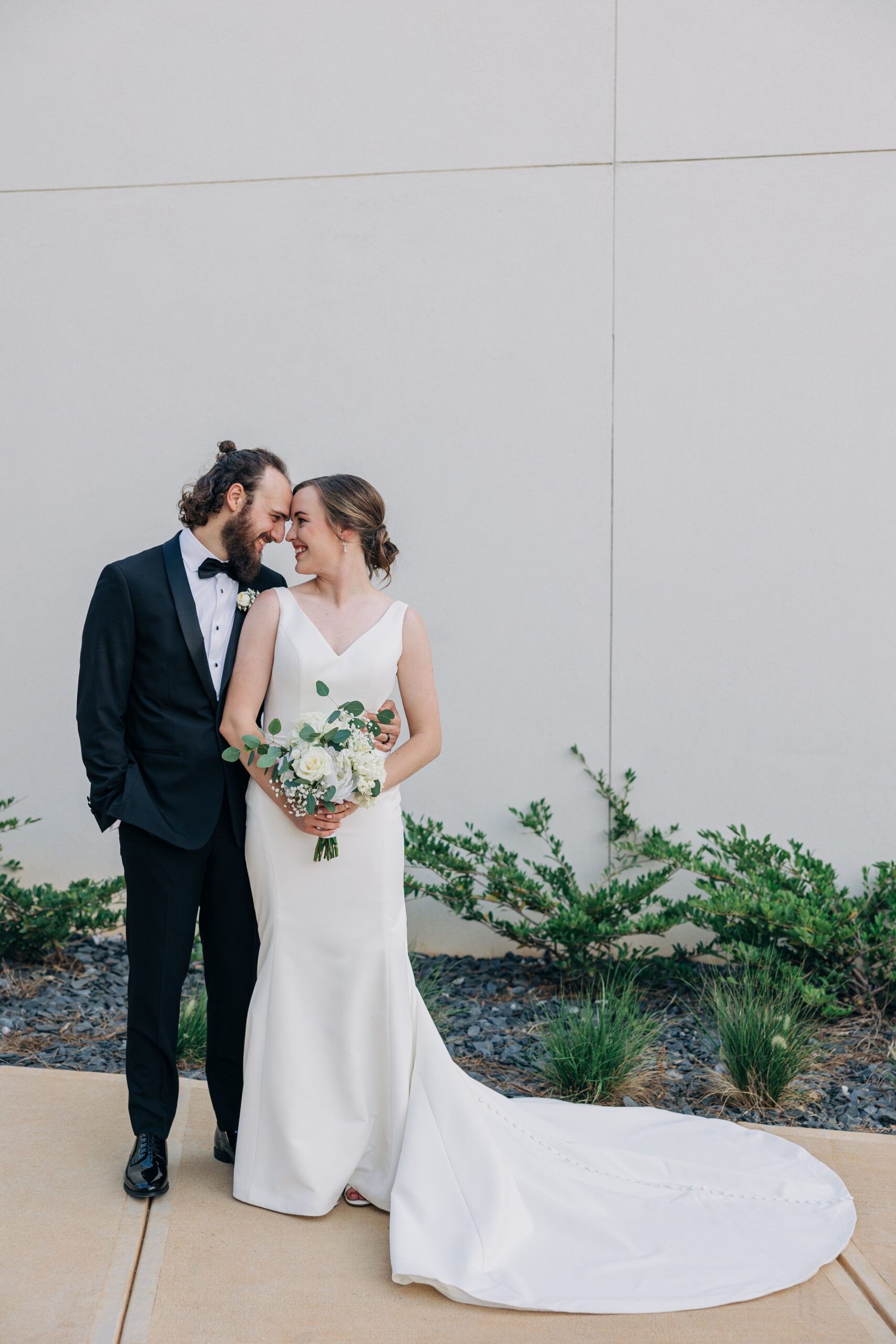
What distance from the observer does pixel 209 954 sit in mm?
3281

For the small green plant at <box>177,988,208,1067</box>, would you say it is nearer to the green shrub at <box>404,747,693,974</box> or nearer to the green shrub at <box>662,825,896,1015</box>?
the green shrub at <box>404,747,693,974</box>

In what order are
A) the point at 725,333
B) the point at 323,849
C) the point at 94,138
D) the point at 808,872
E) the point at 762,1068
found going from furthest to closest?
the point at 94,138
the point at 725,333
the point at 808,872
the point at 762,1068
the point at 323,849

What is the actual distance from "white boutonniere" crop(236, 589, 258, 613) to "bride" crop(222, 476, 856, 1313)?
4 cm

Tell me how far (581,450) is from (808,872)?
2.39 m

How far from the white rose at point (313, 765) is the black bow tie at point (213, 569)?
0.73 m

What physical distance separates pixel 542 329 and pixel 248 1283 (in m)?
4.41

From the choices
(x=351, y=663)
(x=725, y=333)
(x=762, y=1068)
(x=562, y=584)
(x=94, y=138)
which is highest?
(x=94, y=138)

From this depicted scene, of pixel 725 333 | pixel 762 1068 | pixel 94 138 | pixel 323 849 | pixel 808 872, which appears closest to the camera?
pixel 323 849

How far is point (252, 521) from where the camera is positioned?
323 centimetres

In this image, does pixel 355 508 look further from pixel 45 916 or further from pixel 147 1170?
pixel 45 916

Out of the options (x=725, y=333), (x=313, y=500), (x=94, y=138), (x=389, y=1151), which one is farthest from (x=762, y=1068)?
(x=94, y=138)

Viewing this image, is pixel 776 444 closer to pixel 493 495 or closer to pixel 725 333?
pixel 725 333

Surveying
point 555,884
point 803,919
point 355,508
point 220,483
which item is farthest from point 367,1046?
point 803,919

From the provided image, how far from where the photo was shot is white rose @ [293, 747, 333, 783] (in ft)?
9.31
